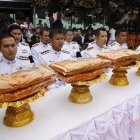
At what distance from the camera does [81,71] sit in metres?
0.88

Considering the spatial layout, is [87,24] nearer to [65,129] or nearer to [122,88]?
[122,88]

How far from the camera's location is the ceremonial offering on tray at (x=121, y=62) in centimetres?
109

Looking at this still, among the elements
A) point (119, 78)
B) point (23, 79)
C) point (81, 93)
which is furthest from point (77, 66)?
point (119, 78)

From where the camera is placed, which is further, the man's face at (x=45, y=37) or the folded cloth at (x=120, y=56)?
the man's face at (x=45, y=37)

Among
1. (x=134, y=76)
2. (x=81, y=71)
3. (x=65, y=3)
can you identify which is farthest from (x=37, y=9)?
Answer: (x=81, y=71)

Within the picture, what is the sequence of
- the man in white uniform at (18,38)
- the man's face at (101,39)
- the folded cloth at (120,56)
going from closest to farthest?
1. the folded cloth at (120,56)
2. the man in white uniform at (18,38)
3. the man's face at (101,39)

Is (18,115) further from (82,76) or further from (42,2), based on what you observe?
(42,2)

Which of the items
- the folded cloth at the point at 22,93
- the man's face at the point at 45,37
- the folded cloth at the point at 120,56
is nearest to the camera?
the folded cloth at the point at 22,93

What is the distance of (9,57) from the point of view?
1.53 metres

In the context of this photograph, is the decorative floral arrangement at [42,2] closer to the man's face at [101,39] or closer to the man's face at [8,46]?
the man's face at [101,39]

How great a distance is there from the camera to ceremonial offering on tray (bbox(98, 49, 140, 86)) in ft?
3.57

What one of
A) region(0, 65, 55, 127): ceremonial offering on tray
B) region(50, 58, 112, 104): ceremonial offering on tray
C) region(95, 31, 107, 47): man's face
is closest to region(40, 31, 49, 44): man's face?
region(95, 31, 107, 47): man's face

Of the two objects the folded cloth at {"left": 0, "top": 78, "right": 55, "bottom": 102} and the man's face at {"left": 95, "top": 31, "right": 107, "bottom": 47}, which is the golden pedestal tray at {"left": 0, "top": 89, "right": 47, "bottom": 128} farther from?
the man's face at {"left": 95, "top": 31, "right": 107, "bottom": 47}

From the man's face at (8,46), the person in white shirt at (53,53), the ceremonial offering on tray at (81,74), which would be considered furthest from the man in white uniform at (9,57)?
the ceremonial offering on tray at (81,74)
